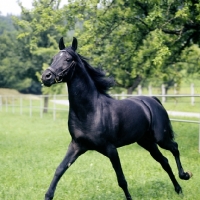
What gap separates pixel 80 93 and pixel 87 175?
2625 mm

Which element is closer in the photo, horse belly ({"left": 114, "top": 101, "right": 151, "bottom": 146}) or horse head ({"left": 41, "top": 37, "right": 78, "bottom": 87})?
horse head ({"left": 41, "top": 37, "right": 78, "bottom": 87})

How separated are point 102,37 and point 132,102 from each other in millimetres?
5510

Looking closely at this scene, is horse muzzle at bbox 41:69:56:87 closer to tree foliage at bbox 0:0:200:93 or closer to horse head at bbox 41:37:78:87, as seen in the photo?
horse head at bbox 41:37:78:87

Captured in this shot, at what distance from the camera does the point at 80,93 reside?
15.4 ft

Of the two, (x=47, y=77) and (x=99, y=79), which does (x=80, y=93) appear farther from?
(x=47, y=77)

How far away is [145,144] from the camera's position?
18.8 ft

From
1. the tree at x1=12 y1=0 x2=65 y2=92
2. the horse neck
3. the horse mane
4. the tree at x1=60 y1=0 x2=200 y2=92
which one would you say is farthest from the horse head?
the tree at x1=12 y1=0 x2=65 y2=92

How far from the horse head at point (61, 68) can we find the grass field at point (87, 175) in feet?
6.38

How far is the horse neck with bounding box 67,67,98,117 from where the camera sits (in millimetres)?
4668

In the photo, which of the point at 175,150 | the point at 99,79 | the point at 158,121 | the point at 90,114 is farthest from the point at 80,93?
the point at 175,150

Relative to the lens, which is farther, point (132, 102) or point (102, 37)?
point (102, 37)

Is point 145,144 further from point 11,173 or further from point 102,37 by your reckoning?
point 102,37

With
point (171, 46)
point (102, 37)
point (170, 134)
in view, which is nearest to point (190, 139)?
point (171, 46)

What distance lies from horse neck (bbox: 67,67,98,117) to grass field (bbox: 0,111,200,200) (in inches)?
58.5
